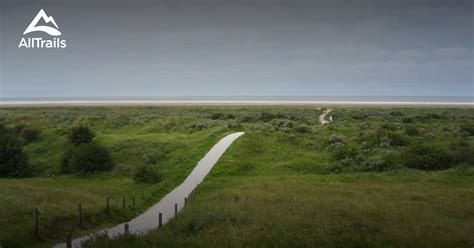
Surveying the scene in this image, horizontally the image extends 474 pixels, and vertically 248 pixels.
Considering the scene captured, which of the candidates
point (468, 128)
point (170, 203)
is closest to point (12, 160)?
point (170, 203)

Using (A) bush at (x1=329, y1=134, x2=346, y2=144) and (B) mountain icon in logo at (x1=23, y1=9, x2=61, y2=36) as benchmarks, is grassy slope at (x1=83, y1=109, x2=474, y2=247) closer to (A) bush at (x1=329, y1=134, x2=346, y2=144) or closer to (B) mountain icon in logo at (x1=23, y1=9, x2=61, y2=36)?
(A) bush at (x1=329, y1=134, x2=346, y2=144)

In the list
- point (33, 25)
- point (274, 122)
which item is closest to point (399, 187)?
point (33, 25)

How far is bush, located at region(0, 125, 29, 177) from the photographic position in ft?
118

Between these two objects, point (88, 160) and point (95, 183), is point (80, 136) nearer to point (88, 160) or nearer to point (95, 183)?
point (88, 160)

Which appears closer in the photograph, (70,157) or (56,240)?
(56,240)

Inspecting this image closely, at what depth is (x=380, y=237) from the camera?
1259 cm

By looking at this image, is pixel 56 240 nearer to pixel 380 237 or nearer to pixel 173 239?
pixel 173 239

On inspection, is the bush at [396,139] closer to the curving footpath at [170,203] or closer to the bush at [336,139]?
the bush at [336,139]

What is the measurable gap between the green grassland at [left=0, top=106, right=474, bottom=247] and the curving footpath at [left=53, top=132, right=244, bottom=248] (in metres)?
0.73

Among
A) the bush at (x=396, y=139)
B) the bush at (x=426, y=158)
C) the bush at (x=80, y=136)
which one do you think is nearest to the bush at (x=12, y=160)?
the bush at (x=80, y=136)

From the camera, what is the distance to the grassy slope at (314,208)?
12.7 metres

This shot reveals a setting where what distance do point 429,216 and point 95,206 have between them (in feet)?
45.1

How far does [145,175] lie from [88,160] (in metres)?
7.39

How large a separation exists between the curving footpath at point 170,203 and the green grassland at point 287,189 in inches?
28.8
